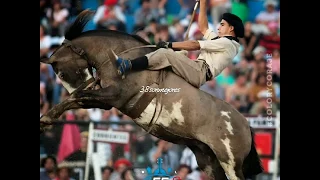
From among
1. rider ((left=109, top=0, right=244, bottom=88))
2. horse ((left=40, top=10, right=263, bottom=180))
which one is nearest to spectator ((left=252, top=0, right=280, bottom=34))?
rider ((left=109, top=0, right=244, bottom=88))

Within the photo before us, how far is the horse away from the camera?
771 centimetres

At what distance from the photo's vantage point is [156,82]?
25.6 feet

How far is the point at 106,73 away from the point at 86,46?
1.39 feet

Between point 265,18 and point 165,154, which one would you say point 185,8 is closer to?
point 265,18

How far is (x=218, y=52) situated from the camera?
7.84 m

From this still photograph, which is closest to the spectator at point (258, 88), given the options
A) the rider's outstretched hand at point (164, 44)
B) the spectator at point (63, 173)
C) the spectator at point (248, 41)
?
the spectator at point (248, 41)

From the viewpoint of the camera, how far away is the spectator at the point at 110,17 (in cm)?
802

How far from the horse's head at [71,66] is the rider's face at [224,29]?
1.57 meters

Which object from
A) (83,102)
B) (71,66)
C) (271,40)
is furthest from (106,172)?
(271,40)

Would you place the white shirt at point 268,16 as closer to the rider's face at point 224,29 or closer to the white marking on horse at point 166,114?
the rider's face at point 224,29

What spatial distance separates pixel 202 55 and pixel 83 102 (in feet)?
4.80

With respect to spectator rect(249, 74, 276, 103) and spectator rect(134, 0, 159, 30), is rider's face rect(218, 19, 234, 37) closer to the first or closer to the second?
spectator rect(249, 74, 276, 103)

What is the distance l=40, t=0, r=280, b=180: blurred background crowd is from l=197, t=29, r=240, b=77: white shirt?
8 cm
